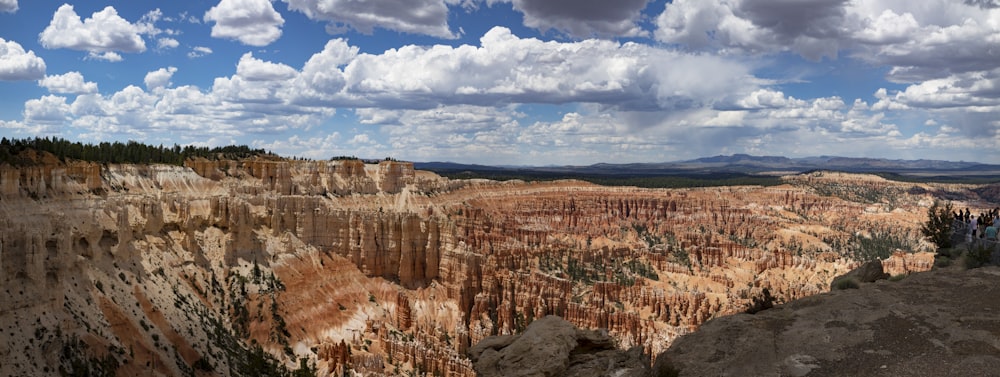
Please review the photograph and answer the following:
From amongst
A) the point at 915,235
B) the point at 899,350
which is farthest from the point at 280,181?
the point at 915,235

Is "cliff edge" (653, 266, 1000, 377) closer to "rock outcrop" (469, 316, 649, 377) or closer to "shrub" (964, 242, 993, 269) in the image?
"rock outcrop" (469, 316, 649, 377)

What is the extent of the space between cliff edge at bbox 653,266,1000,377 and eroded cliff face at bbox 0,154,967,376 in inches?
1035

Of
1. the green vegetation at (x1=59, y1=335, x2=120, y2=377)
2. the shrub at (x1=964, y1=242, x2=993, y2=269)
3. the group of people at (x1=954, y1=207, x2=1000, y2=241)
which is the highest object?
the group of people at (x1=954, y1=207, x2=1000, y2=241)

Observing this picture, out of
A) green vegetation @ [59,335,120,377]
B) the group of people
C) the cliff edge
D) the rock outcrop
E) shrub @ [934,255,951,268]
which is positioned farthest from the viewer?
green vegetation @ [59,335,120,377]

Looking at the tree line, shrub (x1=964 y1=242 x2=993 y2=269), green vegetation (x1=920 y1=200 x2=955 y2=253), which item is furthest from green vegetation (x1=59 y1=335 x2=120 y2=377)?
green vegetation (x1=920 y1=200 x2=955 y2=253)

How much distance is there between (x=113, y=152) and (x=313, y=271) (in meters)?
17.8

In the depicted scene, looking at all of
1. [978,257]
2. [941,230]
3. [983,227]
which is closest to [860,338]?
[978,257]

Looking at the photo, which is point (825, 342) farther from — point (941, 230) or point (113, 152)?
point (113, 152)

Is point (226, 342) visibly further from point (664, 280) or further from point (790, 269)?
point (790, 269)

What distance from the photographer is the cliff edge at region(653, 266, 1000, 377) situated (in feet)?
37.1

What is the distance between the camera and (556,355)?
1455 centimetres

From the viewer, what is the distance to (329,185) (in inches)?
2608

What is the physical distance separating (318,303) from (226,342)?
11.1m

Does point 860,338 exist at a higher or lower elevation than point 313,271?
higher
